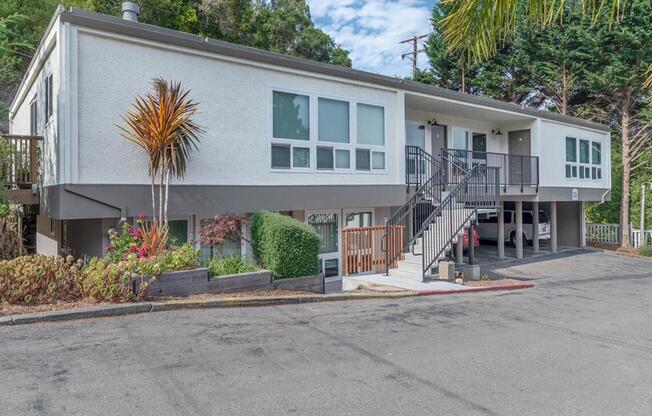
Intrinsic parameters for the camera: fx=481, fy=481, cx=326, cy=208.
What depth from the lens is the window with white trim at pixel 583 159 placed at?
66.2 feet

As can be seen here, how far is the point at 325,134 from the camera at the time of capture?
11945 mm

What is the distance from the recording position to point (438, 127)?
17406mm

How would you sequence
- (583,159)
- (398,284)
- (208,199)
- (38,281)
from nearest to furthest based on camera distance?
(38,281) < (208,199) < (398,284) < (583,159)

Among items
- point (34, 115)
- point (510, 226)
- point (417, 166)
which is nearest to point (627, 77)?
point (510, 226)

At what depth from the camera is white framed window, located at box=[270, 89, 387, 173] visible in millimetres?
11288

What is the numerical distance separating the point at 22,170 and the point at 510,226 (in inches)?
774

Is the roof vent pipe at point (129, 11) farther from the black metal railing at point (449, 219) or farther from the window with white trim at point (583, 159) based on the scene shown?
the window with white trim at point (583, 159)

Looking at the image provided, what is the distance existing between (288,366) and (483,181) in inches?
419

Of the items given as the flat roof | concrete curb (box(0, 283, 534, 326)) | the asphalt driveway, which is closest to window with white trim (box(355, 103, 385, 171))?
the flat roof

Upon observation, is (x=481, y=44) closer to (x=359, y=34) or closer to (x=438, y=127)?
(x=438, y=127)

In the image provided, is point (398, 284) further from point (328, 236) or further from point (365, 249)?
point (328, 236)

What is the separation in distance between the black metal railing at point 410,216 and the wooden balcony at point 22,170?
8.38 meters

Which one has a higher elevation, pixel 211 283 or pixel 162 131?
pixel 162 131

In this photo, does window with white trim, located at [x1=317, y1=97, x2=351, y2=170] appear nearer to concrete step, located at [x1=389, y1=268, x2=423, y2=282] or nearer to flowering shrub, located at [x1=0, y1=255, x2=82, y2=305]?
concrete step, located at [x1=389, y1=268, x2=423, y2=282]
